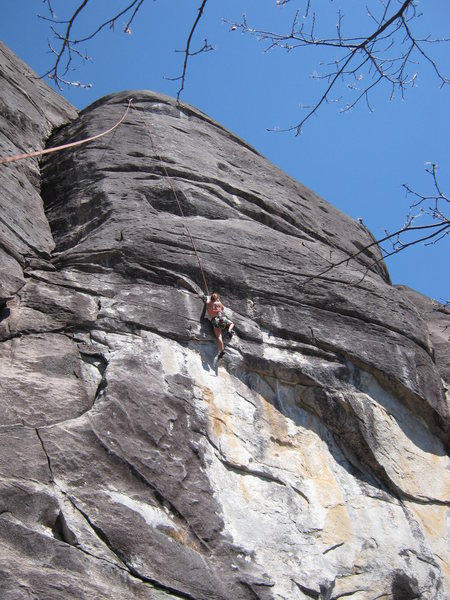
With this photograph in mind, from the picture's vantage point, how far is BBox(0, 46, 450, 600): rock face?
6699 mm

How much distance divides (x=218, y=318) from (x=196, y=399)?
3.70 ft

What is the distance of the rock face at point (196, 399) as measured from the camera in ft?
22.0

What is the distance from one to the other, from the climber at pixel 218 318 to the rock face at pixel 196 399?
10cm

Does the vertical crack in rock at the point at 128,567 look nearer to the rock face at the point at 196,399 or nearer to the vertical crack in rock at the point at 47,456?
the rock face at the point at 196,399

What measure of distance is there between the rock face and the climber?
0.10 m

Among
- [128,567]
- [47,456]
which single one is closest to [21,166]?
[47,456]

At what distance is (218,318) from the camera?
9.20m

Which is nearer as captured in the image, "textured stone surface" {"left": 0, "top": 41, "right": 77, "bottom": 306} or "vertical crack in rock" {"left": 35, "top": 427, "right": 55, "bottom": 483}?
"vertical crack in rock" {"left": 35, "top": 427, "right": 55, "bottom": 483}

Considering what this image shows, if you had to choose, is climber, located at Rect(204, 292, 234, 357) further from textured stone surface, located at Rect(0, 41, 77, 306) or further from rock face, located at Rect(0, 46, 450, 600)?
textured stone surface, located at Rect(0, 41, 77, 306)

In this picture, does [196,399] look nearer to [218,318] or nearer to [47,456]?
[218,318]

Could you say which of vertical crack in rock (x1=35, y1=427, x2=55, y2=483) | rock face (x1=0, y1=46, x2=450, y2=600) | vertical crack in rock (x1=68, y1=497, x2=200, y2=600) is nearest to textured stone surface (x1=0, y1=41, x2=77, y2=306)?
rock face (x1=0, y1=46, x2=450, y2=600)

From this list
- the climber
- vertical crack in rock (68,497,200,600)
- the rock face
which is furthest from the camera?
the climber

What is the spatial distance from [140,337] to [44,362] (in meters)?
1.12

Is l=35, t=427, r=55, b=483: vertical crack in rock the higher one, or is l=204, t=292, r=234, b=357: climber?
l=204, t=292, r=234, b=357: climber
